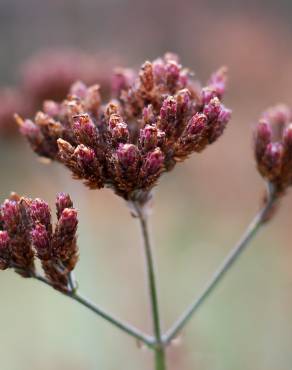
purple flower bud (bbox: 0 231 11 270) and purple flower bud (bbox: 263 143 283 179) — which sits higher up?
purple flower bud (bbox: 263 143 283 179)

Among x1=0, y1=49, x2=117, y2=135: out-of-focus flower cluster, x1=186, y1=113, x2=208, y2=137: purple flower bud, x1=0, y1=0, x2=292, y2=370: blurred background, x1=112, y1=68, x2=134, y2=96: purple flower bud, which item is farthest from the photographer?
x1=0, y1=0, x2=292, y2=370: blurred background

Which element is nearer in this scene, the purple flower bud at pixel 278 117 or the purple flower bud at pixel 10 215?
the purple flower bud at pixel 10 215

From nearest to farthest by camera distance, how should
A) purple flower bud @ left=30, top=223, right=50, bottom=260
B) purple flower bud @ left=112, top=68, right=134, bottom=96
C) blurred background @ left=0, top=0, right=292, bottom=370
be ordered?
purple flower bud @ left=30, top=223, right=50, bottom=260 < purple flower bud @ left=112, top=68, right=134, bottom=96 < blurred background @ left=0, top=0, right=292, bottom=370

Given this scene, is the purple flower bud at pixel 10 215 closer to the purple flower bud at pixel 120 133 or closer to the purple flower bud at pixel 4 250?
the purple flower bud at pixel 4 250

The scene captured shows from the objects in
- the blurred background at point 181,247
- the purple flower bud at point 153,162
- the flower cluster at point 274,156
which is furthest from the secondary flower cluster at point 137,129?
the blurred background at point 181,247

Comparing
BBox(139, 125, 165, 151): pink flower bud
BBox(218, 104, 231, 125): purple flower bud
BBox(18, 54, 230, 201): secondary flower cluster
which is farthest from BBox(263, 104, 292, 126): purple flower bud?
BBox(139, 125, 165, 151): pink flower bud

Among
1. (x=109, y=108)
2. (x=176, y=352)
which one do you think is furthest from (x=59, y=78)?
(x=109, y=108)

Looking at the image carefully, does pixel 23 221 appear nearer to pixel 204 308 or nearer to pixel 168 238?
pixel 204 308

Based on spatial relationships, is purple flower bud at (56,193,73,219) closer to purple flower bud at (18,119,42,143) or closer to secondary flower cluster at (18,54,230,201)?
secondary flower cluster at (18,54,230,201)
